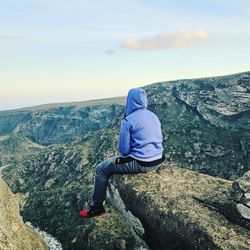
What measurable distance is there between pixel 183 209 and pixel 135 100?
15.7 ft

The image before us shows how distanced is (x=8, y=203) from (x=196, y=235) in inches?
468

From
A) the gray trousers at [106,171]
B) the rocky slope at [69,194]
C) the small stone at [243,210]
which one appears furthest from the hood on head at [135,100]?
the rocky slope at [69,194]

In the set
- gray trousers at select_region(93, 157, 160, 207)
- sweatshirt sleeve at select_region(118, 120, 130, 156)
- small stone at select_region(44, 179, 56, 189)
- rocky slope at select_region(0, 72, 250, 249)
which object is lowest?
small stone at select_region(44, 179, 56, 189)

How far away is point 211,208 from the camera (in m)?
15.1

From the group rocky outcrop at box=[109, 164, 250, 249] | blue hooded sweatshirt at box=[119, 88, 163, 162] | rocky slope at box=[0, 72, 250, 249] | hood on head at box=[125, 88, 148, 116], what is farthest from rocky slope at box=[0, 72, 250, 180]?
hood on head at box=[125, 88, 148, 116]

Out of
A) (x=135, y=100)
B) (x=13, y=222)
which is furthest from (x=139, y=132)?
(x=13, y=222)

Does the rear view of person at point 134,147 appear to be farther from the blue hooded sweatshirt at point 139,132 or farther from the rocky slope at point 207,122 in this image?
the rocky slope at point 207,122

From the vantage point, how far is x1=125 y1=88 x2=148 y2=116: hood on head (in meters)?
16.2

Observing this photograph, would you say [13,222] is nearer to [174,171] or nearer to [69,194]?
[174,171]

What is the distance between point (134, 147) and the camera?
52.6 feet

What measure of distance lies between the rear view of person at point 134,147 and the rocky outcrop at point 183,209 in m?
0.72

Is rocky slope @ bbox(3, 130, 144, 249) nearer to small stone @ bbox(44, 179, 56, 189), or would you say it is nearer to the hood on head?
small stone @ bbox(44, 179, 56, 189)

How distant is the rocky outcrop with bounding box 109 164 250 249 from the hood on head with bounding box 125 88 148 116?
3.07m

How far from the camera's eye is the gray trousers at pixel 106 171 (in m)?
16.5
